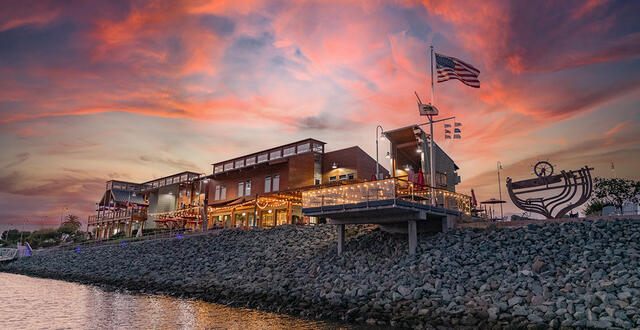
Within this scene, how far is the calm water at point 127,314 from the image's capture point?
15.9 meters

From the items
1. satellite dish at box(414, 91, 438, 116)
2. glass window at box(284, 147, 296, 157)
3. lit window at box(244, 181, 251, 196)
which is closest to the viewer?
satellite dish at box(414, 91, 438, 116)

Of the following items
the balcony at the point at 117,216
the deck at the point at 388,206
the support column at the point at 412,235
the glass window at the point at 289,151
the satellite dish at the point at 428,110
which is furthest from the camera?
the balcony at the point at 117,216

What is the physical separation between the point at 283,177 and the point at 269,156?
375cm

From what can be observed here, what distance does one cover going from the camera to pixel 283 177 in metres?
39.1

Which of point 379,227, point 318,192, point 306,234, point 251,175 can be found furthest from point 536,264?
point 251,175

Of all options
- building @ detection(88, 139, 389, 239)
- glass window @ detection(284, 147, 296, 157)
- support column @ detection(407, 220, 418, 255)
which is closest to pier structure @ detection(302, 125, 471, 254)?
support column @ detection(407, 220, 418, 255)

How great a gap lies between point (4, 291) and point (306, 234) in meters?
22.8

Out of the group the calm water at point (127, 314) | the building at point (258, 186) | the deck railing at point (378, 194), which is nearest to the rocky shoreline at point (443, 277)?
the calm water at point (127, 314)

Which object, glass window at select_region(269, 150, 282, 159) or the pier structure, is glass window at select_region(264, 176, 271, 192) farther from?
the pier structure

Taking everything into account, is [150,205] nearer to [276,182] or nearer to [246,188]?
[246,188]

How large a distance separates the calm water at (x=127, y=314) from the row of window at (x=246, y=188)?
58.7ft

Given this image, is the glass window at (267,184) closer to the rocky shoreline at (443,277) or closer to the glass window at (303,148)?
the glass window at (303,148)

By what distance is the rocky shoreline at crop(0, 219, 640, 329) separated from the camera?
1268 centimetres

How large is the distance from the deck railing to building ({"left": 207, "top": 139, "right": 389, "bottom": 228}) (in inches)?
453
